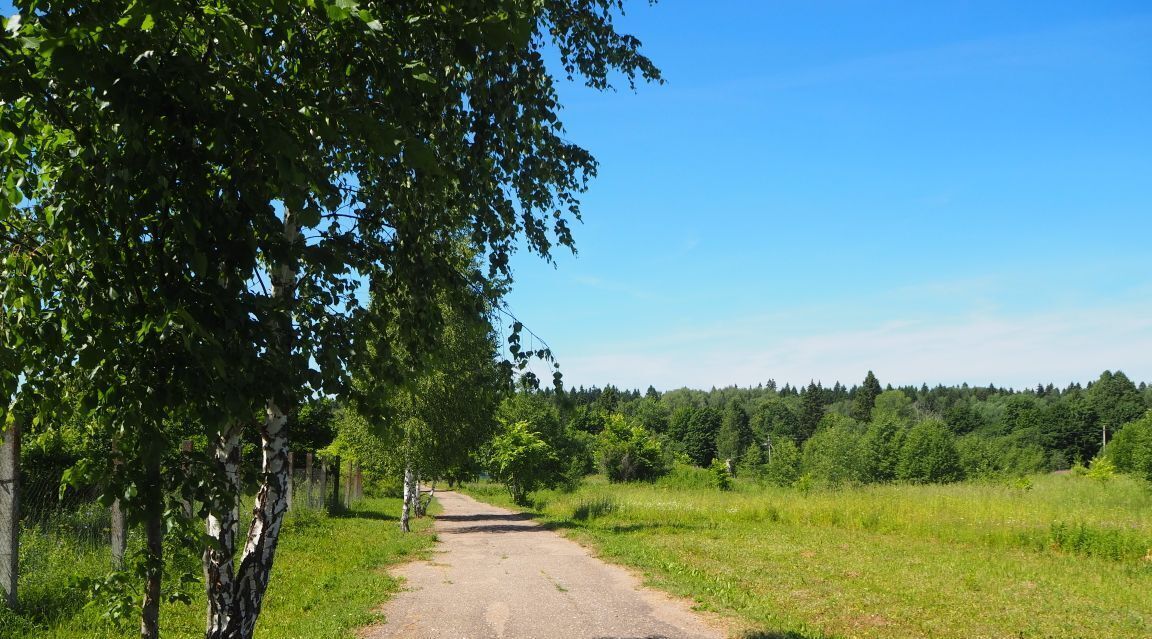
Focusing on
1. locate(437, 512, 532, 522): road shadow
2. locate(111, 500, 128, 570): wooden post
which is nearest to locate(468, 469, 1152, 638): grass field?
locate(437, 512, 532, 522): road shadow

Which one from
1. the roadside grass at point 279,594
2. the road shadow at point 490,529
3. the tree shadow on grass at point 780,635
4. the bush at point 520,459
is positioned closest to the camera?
the roadside grass at point 279,594

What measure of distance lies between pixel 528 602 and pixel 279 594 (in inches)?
135

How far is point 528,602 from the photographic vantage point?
1057 centimetres

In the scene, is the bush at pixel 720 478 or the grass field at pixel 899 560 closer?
the grass field at pixel 899 560

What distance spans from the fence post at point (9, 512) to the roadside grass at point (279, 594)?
351 mm

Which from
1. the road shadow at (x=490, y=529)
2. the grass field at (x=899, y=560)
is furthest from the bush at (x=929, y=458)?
the road shadow at (x=490, y=529)

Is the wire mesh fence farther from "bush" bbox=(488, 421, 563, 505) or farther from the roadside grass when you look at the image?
"bush" bbox=(488, 421, 563, 505)

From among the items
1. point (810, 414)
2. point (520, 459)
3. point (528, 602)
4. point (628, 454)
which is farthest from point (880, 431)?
point (810, 414)

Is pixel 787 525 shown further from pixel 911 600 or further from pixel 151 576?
pixel 151 576

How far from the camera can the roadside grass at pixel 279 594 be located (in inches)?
297

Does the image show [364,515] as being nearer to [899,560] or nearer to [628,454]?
[899,560]

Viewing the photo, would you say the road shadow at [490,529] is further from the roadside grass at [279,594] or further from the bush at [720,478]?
the bush at [720,478]

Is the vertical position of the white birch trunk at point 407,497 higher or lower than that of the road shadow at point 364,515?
higher

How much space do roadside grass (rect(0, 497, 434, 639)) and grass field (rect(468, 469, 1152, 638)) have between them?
4.47 meters
